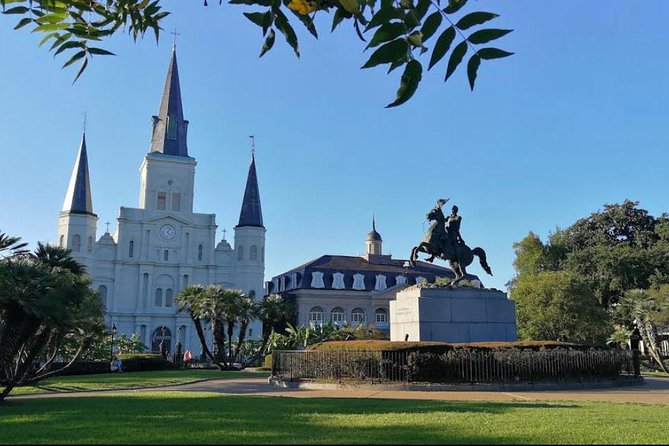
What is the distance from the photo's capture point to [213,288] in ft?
151

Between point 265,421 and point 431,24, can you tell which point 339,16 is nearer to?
point 431,24

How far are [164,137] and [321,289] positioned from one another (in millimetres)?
27419

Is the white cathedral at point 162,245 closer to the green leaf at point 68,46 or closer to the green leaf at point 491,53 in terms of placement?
the green leaf at point 68,46

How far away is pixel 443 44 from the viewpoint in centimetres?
288

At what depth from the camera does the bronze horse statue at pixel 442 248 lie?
23.2m

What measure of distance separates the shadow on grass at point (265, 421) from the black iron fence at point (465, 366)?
4970 millimetres

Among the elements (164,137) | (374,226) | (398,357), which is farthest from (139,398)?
(374,226)

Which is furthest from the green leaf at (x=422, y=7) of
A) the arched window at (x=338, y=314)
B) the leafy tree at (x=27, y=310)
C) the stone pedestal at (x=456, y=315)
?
the arched window at (x=338, y=314)

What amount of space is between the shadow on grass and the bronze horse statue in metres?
9.35

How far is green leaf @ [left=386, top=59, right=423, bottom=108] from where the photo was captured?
288 centimetres

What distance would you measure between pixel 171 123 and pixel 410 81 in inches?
3265

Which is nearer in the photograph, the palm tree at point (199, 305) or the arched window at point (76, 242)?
the palm tree at point (199, 305)

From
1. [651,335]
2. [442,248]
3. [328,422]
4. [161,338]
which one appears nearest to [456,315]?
[442,248]

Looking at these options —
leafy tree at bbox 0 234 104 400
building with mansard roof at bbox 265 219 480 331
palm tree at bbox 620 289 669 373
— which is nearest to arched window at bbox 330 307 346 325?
building with mansard roof at bbox 265 219 480 331
